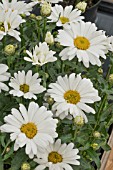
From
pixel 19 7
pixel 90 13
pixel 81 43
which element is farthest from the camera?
pixel 90 13

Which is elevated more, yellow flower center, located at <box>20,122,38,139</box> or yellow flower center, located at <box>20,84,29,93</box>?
yellow flower center, located at <box>20,84,29,93</box>

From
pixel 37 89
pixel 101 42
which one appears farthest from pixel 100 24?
pixel 37 89

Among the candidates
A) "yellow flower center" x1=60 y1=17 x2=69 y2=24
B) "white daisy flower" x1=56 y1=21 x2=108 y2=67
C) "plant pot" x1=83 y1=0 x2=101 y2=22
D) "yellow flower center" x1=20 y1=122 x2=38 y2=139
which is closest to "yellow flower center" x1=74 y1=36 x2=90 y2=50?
"white daisy flower" x1=56 y1=21 x2=108 y2=67

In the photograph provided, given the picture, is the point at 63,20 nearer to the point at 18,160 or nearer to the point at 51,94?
the point at 51,94

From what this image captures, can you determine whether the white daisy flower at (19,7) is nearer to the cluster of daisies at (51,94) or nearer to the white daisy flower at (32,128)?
the cluster of daisies at (51,94)

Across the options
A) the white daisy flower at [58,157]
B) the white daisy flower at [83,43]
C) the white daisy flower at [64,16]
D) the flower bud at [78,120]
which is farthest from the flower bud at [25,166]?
the white daisy flower at [64,16]

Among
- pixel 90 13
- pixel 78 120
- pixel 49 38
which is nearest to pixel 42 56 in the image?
pixel 49 38

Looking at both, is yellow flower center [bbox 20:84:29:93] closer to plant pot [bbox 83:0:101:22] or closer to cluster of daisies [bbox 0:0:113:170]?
cluster of daisies [bbox 0:0:113:170]
